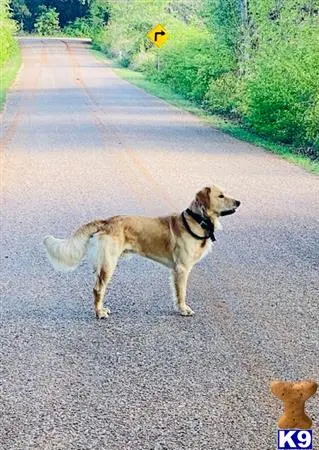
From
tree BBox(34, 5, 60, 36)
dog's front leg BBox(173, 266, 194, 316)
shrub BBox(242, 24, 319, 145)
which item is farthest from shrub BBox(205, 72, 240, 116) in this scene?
tree BBox(34, 5, 60, 36)

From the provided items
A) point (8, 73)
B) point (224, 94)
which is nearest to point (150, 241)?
point (224, 94)

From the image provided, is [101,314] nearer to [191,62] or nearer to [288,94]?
[288,94]

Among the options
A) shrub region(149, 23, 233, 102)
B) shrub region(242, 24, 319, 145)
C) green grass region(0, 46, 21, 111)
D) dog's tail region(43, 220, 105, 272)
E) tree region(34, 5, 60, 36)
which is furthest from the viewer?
tree region(34, 5, 60, 36)

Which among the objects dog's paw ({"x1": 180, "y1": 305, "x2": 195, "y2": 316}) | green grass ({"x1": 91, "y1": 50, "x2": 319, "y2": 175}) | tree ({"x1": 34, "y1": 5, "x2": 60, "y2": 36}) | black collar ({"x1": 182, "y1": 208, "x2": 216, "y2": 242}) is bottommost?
tree ({"x1": 34, "y1": 5, "x2": 60, "y2": 36})

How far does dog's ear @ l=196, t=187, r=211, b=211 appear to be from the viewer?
20.9 feet

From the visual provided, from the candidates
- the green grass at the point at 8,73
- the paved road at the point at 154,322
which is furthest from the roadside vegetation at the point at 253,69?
the green grass at the point at 8,73

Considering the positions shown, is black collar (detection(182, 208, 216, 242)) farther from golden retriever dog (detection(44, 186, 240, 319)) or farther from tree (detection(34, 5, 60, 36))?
tree (detection(34, 5, 60, 36))

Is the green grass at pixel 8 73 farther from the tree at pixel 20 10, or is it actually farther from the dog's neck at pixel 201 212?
the tree at pixel 20 10

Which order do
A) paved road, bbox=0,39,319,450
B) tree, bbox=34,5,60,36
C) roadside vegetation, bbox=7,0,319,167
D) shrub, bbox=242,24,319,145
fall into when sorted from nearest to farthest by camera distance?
paved road, bbox=0,39,319,450 < shrub, bbox=242,24,319,145 < roadside vegetation, bbox=7,0,319,167 < tree, bbox=34,5,60,36

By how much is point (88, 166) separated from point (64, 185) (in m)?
2.06

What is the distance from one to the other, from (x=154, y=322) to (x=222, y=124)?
1696 centimetres

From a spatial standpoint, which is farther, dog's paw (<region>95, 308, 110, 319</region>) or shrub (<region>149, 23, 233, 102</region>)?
shrub (<region>149, 23, 233, 102</region>)

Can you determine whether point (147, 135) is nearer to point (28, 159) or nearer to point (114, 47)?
point (28, 159)

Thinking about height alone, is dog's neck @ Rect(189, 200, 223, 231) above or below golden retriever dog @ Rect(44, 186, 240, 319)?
above
